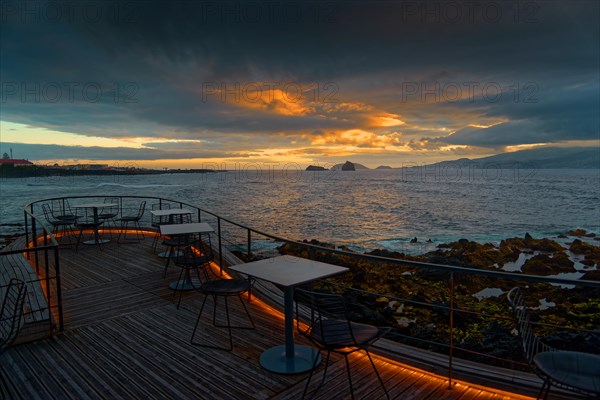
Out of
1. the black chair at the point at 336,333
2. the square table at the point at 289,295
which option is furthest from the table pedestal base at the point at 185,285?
the black chair at the point at 336,333

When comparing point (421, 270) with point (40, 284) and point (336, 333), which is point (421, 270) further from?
point (40, 284)

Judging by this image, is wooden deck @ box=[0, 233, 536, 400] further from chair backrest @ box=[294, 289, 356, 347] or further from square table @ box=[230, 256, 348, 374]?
chair backrest @ box=[294, 289, 356, 347]

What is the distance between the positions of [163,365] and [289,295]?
58.1 inches

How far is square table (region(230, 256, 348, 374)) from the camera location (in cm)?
320

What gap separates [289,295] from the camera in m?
3.33

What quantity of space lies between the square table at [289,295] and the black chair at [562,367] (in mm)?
1518

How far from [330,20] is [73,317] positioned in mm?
9514

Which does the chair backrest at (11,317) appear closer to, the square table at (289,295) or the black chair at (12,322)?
the black chair at (12,322)

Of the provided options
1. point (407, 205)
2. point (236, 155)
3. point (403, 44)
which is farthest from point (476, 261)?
point (236, 155)

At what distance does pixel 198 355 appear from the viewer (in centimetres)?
366

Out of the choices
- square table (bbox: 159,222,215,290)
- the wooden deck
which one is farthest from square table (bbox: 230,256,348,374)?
square table (bbox: 159,222,215,290)

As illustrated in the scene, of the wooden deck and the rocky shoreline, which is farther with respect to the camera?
the rocky shoreline

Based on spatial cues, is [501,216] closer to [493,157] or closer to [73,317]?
[73,317]

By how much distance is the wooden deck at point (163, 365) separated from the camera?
9.73 ft
